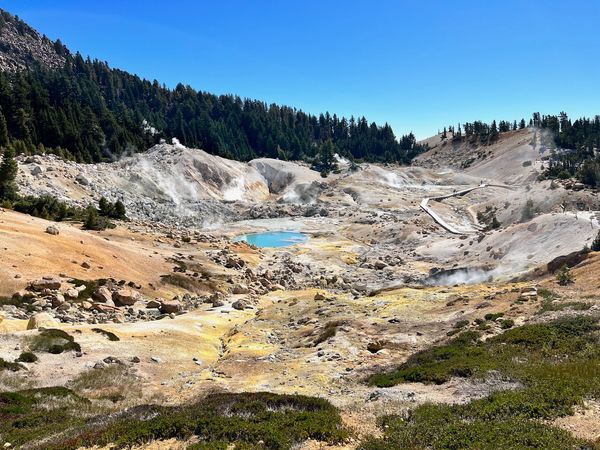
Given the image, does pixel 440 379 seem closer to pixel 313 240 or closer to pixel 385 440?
pixel 385 440

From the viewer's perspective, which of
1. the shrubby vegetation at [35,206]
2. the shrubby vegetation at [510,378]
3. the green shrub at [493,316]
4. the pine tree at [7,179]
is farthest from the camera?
the pine tree at [7,179]

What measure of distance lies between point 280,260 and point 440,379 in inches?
1870

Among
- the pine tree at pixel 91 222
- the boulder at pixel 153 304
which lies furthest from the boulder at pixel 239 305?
the pine tree at pixel 91 222

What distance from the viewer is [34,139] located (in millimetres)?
108688

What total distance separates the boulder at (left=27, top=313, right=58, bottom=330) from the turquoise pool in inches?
2224

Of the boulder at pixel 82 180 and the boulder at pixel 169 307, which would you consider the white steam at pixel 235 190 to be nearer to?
the boulder at pixel 82 180

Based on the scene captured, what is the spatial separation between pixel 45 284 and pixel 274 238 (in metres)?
58.8

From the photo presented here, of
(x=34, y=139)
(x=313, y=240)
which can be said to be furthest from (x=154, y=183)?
(x=313, y=240)

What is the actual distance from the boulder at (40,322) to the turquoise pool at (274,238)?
5648 cm

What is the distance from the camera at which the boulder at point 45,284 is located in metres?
33.4

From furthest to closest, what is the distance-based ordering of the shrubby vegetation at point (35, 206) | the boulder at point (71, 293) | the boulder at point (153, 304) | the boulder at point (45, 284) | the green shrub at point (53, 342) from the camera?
1. the shrubby vegetation at point (35, 206)
2. the boulder at point (153, 304)
3. the boulder at point (71, 293)
4. the boulder at point (45, 284)
5. the green shrub at point (53, 342)

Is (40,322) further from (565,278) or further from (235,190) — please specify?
(235,190)

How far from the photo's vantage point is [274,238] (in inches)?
3583

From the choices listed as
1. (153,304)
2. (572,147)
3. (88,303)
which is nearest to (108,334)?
(88,303)
